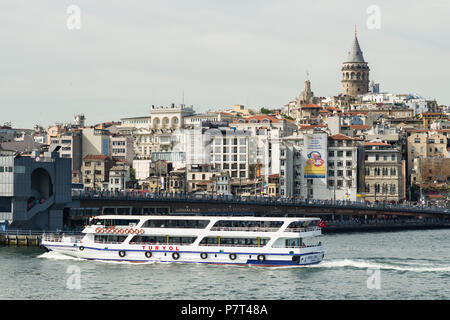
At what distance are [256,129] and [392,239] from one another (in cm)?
6430

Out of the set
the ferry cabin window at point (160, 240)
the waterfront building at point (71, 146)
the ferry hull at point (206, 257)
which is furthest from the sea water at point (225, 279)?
the waterfront building at point (71, 146)

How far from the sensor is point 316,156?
451 ft

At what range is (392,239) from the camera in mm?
93938

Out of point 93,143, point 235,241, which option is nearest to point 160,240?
point 235,241

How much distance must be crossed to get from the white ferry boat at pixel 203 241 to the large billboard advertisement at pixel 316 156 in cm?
7083

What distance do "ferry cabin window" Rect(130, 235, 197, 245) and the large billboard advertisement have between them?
240ft

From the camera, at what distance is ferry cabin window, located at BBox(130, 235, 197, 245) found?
65.1m

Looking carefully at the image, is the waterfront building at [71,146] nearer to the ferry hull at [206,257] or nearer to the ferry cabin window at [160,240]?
the ferry hull at [206,257]

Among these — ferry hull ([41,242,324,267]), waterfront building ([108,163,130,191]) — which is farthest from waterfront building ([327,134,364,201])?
ferry hull ([41,242,324,267])

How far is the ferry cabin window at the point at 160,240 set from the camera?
65.1m

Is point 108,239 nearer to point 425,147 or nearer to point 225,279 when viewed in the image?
point 225,279

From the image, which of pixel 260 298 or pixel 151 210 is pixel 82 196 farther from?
pixel 260 298

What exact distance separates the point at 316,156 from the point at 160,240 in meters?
74.2
